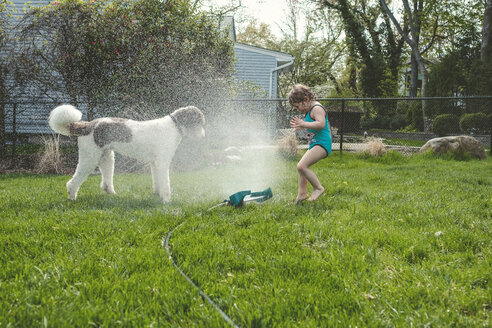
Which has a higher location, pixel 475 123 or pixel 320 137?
pixel 475 123

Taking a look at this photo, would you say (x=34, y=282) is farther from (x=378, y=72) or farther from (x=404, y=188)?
(x=378, y=72)

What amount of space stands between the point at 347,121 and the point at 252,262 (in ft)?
68.3

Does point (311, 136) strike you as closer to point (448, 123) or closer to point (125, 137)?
point (125, 137)

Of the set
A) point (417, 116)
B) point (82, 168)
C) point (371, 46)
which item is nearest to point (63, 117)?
point (82, 168)

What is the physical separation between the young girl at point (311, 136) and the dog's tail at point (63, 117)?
8.30 ft

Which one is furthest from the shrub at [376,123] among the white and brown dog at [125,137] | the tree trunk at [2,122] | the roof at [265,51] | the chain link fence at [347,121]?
the white and brown dog at [125,137]

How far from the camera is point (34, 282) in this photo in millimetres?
1876

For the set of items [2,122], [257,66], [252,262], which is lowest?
[252,262]

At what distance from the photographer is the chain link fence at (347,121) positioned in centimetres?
842

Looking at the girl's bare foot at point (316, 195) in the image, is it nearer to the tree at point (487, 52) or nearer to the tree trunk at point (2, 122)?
the tree trunk at point (2, 122)

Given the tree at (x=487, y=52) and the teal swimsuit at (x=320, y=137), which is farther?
the tree at (x=487, y=52)

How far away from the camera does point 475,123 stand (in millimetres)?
13539

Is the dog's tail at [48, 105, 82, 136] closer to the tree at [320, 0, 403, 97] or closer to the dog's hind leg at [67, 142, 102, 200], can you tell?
the dog's hind leg at [67, 142, 102, 200]

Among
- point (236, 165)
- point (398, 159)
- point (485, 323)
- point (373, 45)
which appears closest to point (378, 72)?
point (373, 45)
